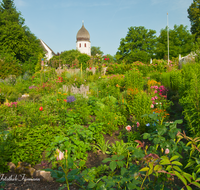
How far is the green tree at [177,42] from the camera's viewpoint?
91.8ft

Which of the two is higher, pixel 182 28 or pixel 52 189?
pixel 182 28

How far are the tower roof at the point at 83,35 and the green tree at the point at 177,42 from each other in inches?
1310

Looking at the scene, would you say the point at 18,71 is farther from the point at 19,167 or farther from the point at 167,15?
the point at 167,15

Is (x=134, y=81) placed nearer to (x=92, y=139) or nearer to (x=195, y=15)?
(x=92, y=139)

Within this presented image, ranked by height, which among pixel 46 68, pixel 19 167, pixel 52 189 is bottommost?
pixel 52 189

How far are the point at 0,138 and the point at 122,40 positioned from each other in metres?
36.0

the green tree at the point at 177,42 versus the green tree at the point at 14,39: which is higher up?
the green tree at the point at 177,42

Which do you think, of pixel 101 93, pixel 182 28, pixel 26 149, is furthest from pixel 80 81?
pixel 182 28

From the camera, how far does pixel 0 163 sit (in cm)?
244

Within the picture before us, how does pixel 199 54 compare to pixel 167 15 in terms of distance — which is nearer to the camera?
pixel 199 54

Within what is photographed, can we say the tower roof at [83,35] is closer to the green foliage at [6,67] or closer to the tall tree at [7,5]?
the tall tree at [7,5]

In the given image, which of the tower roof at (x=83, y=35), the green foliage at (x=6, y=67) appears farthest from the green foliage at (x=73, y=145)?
the tower roof at (x=83, y=35)

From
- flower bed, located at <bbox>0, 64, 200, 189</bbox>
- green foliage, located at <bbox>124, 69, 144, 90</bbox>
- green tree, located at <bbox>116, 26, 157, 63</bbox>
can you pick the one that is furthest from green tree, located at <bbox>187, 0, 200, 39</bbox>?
flower bed, located at <bbox>0, 64, 200, 189</bbox>

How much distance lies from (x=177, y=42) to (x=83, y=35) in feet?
123
